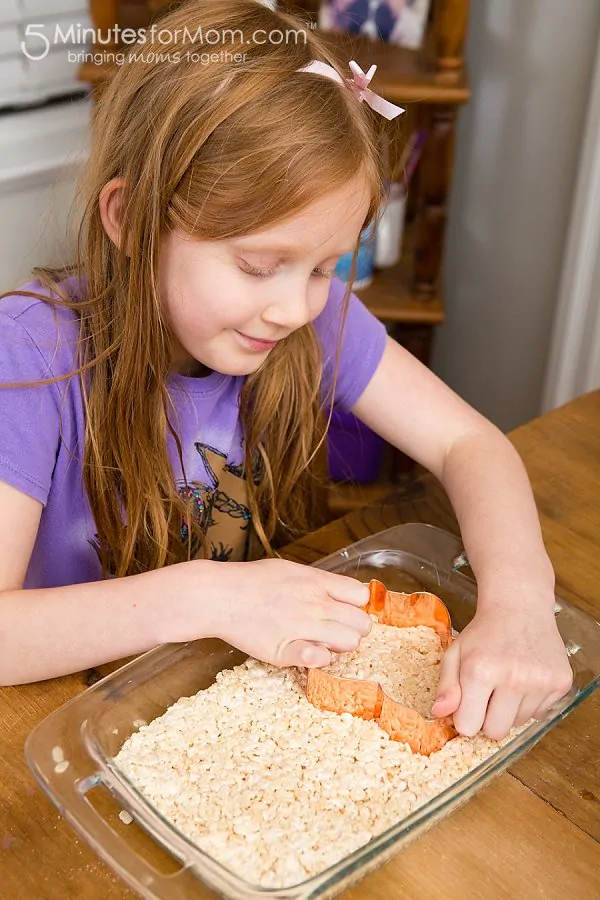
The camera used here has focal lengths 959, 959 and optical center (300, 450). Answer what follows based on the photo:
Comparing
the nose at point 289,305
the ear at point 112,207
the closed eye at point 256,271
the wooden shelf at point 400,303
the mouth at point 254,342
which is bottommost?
the wooden shelf at point 400,303

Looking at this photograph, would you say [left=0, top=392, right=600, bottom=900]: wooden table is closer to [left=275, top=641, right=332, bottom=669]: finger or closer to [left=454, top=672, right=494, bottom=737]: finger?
[left=454, top=672, right=494, bottom=737]: finger

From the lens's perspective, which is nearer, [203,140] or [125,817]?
[125,817]

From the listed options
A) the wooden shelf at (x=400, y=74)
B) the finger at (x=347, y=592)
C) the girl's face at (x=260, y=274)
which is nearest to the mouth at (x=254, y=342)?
the girl's face at (x=260, y=274)

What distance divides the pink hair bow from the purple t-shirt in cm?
28

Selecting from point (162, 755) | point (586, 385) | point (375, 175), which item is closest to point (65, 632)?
point (162, 755)

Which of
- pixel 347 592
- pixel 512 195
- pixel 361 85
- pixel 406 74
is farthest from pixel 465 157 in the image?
pixel 347 592

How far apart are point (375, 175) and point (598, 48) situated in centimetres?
98

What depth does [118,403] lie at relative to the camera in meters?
0.95

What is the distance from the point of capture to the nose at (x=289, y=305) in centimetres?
86

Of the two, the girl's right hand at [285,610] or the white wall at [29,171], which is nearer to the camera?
the girl's right hand at [285,610]

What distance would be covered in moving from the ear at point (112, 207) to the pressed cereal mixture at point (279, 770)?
0.42 meters

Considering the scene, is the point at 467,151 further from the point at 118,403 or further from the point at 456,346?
the point at 118,403

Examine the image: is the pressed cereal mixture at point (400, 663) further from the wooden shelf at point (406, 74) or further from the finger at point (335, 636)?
the wooden shelf at point (406, 74)

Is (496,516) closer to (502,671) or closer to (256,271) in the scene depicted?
(502,671)
